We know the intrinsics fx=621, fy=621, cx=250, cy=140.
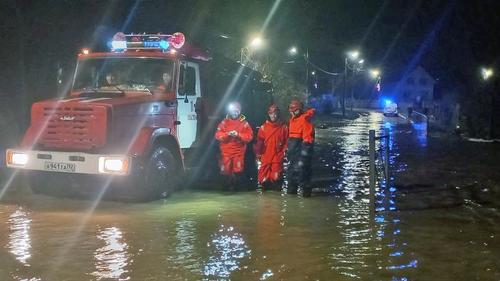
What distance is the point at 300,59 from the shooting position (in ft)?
182

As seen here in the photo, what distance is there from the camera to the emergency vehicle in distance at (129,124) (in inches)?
375

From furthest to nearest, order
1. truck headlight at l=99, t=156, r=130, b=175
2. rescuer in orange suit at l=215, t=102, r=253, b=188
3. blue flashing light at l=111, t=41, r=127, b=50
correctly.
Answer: rescuer in orange suit at l=215, t=102, r=253, b=188 → blue flashing light at l=111, t=41, r=127, b=50 → truck headlight at l=99, t=156, r=130, b=175

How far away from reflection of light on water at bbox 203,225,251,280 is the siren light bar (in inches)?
154

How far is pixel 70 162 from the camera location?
9.54 m

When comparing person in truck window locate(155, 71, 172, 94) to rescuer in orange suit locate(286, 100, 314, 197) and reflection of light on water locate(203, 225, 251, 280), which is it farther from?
reflection of light on water locate(203, 225, 251, 280)

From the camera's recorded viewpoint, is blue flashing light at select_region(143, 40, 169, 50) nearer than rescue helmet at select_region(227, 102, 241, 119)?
Yes

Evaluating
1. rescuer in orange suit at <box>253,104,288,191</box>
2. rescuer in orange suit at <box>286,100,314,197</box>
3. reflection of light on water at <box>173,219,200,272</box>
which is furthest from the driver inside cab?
reflection of light on water at <box>173,219,200,272</box>

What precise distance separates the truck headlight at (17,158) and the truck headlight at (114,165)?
140 cm

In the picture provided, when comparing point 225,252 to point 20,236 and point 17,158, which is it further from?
point 17,158

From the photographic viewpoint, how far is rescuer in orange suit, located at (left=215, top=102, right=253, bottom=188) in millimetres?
11242

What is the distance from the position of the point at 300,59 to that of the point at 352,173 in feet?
137

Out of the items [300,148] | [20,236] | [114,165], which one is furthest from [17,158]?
[300,148]

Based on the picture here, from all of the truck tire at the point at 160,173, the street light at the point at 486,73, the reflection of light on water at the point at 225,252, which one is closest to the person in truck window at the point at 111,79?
the truck tire at the point at 160,173

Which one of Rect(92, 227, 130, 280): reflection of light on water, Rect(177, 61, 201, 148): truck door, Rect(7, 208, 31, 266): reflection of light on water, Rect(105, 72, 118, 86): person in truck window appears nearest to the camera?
Rect(92, 227, 130, 280): reflection of light on water
